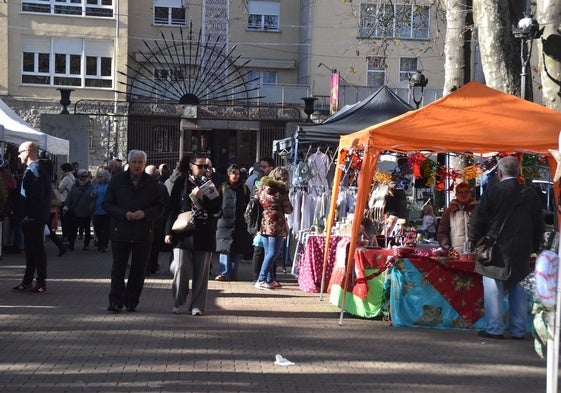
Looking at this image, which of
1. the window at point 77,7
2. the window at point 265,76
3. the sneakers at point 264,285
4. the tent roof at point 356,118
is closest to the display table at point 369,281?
the sneakers at point 264,285

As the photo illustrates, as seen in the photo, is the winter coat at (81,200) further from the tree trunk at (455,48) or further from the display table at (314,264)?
the tree trunk at (455,48)

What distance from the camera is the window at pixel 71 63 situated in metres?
38.3

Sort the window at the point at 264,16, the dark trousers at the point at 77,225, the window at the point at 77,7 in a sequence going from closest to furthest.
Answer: the dark trousers at the point at 77,225, the window at the point at 77,7, the window at the point at 264,16

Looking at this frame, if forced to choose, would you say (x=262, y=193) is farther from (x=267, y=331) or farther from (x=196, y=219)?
(x=267, y=331)

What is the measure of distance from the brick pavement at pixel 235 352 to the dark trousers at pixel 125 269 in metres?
0.23

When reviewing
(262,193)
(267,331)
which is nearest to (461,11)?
(262,193)

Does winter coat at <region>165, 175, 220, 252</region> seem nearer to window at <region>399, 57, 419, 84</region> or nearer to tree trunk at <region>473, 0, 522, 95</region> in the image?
tree trunk at <region>473, 0, 522, 95</region>

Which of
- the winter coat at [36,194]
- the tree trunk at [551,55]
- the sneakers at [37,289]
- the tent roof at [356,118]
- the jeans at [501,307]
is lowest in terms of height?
the sneakers at [37,289]

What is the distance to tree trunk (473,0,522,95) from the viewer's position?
16.9 metres

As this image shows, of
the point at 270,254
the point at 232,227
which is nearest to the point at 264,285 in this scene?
the point at 270,254

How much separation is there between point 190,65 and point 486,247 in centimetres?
2796

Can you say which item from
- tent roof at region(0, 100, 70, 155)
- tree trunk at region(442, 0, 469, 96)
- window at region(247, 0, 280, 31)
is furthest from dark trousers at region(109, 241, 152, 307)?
window at region(247, 0, 280, 31)

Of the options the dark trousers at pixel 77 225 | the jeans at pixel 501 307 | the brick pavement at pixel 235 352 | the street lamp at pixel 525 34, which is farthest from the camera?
the dark trousers at pixel 77 225

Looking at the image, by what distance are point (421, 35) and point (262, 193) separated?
92.6 feet
